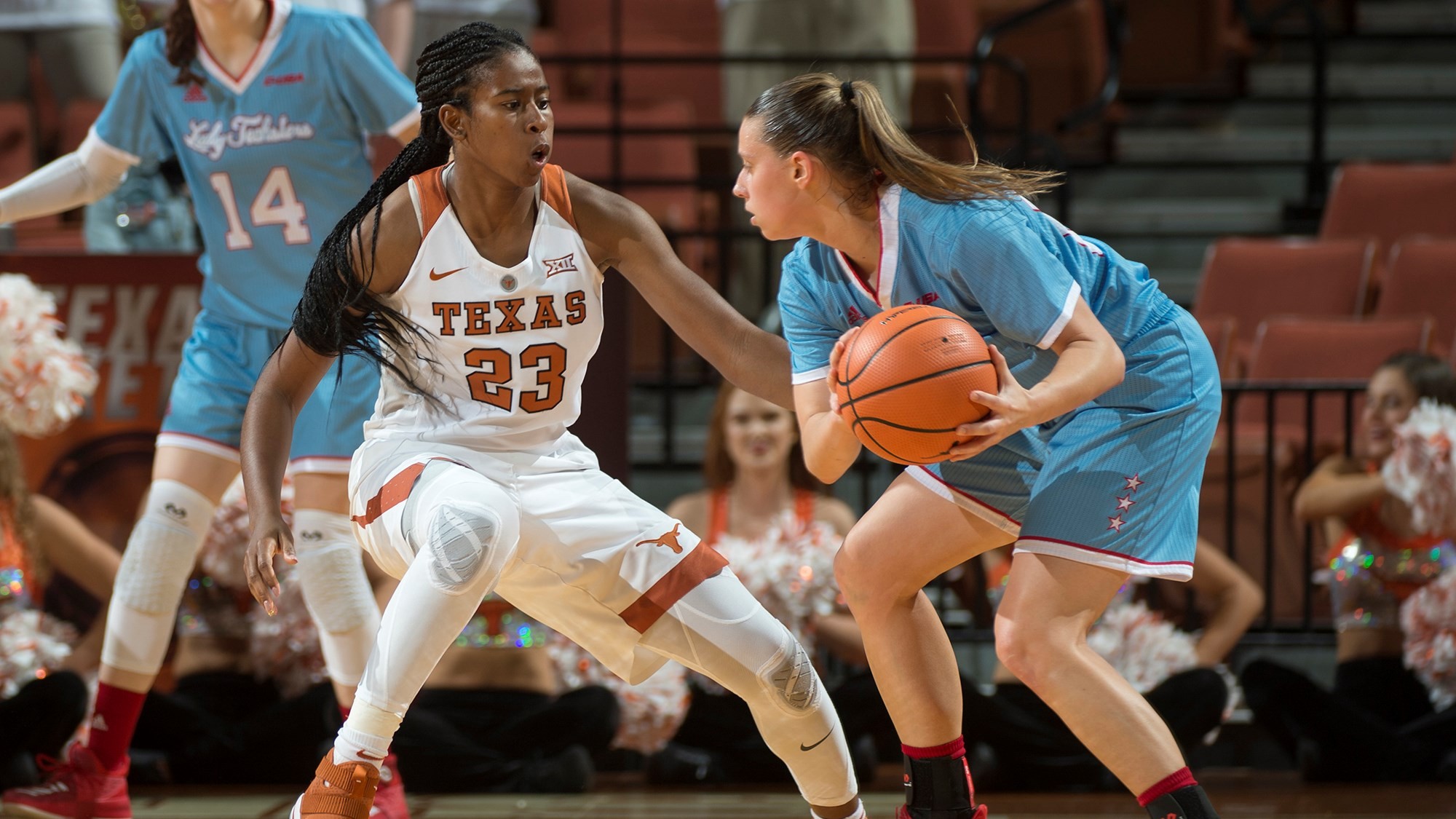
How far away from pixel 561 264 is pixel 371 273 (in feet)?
1.07

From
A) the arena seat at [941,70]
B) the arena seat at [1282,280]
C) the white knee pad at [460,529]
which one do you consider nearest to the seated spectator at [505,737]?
the white knee pad at [460,529]

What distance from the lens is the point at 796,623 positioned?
4395 millimetres

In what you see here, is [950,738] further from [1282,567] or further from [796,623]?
[1282,567]

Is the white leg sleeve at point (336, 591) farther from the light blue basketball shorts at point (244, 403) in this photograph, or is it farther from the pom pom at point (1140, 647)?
the pom pom at point (1140, 647)

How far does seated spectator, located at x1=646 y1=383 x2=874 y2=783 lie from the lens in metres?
4.38

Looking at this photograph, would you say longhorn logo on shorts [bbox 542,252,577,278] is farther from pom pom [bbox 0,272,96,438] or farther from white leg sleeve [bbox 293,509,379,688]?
pom pom [bbox 0,272,96,438]

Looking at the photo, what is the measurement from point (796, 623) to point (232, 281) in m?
1.83

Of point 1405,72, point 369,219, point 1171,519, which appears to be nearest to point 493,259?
point 369,219

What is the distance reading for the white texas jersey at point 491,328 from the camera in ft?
8.77

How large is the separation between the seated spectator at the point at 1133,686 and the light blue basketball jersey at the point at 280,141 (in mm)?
2139

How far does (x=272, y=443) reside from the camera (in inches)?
106

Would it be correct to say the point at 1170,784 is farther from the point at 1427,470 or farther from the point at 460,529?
the point at 1427,470

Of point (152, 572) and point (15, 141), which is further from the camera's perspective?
point (15, 141)

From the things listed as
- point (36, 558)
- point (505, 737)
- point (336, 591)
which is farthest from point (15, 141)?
point (336, 591)
